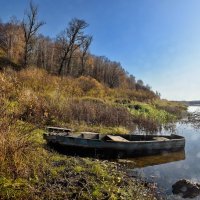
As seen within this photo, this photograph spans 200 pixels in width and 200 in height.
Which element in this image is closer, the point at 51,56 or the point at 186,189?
the point at 186,189

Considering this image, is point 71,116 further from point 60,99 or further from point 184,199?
point 184,199

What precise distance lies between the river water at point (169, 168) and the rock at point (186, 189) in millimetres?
232

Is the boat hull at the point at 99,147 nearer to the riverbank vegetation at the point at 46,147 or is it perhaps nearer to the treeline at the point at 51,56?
the riverbank vegetation at the point at 46,147

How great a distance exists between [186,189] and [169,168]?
3.79 metres

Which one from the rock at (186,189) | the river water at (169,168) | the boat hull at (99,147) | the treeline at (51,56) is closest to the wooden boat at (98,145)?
the boat hull at (99,147)

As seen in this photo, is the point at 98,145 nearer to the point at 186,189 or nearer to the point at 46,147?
the point at 46,147

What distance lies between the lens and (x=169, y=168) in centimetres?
1401

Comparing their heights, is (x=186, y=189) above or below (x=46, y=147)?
below

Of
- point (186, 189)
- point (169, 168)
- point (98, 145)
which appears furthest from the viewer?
point (98, 145)

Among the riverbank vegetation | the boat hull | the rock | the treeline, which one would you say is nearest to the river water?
the rock

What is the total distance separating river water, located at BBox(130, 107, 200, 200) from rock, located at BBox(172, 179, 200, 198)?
0.23 metres

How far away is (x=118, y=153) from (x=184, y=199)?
533 cm

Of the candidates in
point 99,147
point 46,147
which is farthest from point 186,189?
point 46,147

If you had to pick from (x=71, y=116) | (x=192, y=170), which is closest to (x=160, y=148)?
(x=192, y=170)
